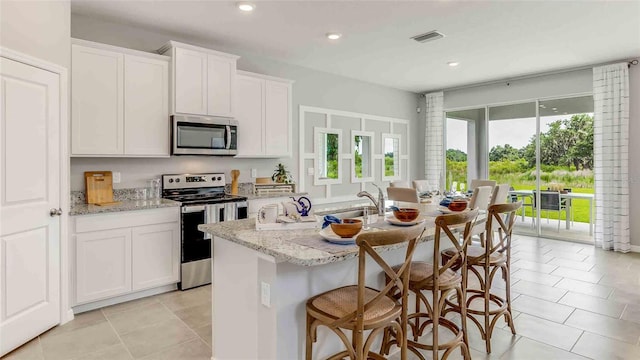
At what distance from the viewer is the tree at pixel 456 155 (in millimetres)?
7305

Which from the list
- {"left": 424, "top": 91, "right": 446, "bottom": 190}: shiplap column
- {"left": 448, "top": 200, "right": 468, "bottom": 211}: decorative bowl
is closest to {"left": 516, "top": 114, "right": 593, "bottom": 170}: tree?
{"left": 424, "top": 91, "right": 446, "bottom": 190}: shiplap column

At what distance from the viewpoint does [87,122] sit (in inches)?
135

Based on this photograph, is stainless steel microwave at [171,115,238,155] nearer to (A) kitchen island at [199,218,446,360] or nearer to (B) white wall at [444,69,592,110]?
(A) kitchen island at [199,218,446,360]

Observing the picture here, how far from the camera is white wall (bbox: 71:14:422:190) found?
376 cm

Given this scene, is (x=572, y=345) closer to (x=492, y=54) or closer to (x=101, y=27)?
(x=492, y=54)

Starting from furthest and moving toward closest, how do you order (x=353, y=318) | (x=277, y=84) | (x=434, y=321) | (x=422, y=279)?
(x=277, y=84) < (x=422, y=279) < (x=434, y=321) < (x=353, y=318)

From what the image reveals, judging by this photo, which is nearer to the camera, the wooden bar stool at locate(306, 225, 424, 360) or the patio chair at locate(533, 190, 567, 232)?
the wooden bar stool at locate(306, 225, 424, 360)

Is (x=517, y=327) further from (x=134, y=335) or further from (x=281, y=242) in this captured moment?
(x=134, y=335)

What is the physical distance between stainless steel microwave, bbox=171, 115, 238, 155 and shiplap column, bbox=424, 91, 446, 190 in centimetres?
452

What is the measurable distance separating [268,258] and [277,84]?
3569 mm

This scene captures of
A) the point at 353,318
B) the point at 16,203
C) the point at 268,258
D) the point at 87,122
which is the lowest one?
the point at 353,318

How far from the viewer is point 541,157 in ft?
20.7

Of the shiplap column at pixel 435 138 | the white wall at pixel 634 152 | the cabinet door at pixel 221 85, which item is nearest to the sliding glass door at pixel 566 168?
the white wall at pixel 634 152

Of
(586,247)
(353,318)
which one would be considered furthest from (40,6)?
(586,247)
